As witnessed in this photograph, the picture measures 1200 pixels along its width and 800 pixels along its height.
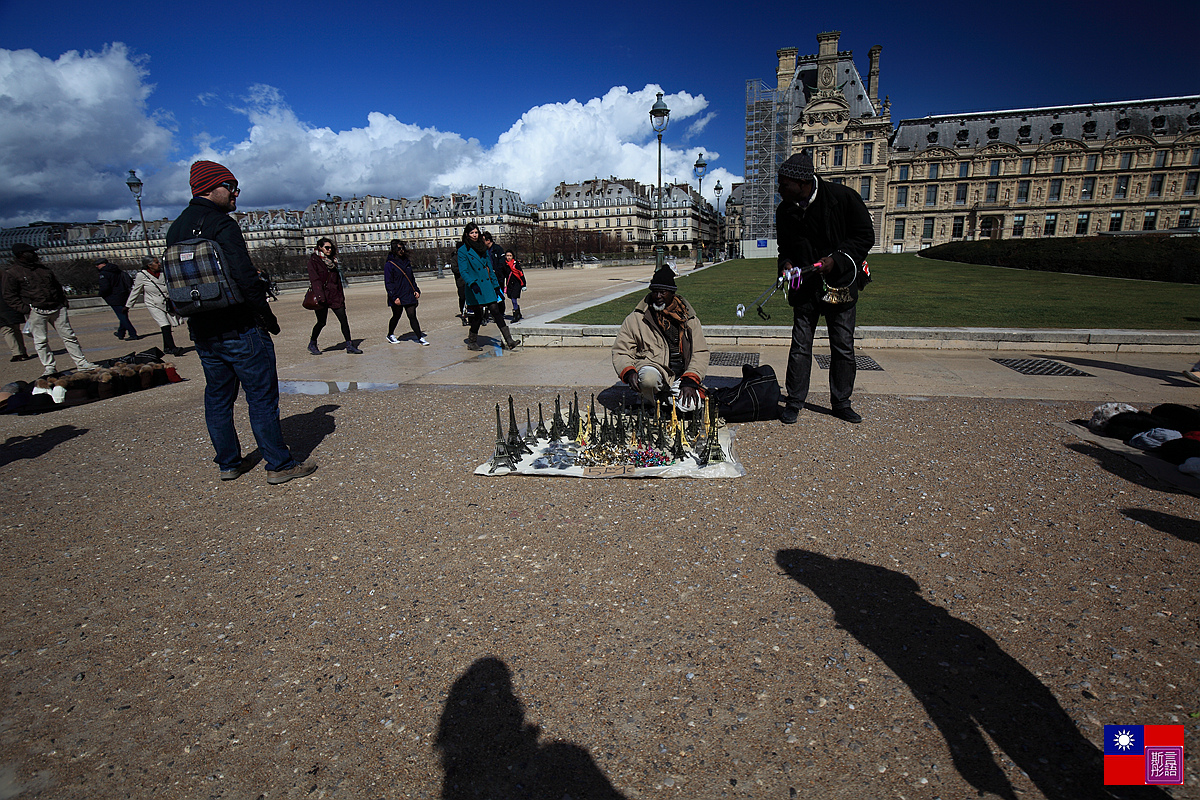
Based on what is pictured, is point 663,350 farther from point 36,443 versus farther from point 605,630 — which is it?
point 36,443

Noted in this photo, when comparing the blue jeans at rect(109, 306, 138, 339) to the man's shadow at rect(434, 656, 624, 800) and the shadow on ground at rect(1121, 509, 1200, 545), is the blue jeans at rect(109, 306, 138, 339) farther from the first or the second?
the shadow on ground at rect(1121, 509, 1200, 545)

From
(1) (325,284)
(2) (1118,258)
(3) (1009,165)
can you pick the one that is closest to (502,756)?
(1) (325,284)

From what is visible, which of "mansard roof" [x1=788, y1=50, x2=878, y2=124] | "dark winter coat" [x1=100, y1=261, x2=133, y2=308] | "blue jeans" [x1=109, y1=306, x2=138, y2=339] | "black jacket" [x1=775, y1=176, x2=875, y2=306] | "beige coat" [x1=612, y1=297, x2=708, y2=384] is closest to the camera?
"beige coat" [x1=612, y1=297, x2=708, y2=384]

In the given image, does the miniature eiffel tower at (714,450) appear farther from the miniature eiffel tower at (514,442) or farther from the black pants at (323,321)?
the black pants at (323,321)

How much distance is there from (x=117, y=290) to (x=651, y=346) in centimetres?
1435

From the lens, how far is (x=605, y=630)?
259cm

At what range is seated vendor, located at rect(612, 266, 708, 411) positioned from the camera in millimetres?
4832

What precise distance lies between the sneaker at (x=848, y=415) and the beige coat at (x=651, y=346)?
1.51m

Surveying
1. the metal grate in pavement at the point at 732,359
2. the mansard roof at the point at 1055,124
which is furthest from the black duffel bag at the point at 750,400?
the mansard roof at the point at 1055,124

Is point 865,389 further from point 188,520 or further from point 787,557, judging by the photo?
point 188,520

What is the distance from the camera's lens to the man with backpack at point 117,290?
500 inches

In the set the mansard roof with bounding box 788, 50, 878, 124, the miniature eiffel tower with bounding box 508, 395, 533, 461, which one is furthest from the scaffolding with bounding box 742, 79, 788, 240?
the miniature eiffel tower with bounding box 508, 395, 533, 461

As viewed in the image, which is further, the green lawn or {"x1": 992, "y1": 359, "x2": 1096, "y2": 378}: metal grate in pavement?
the green lawn

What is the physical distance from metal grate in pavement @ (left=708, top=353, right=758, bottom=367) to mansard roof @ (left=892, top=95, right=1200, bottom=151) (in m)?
78.6
